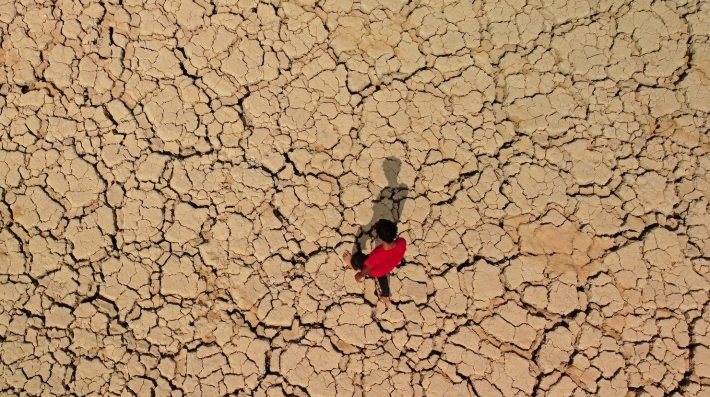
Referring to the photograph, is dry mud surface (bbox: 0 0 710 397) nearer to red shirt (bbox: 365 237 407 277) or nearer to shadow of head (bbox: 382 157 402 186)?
shadow of head (bbox: 382 157 402 186)

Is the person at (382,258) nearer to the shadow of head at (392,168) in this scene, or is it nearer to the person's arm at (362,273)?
the person's arm at (362,273)

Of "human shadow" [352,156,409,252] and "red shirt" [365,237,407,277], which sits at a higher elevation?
"human shadow" [352,156,409,252]

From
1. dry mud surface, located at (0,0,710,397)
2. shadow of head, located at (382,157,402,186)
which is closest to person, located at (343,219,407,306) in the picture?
dry mud surface, located at (0,0,710,397)

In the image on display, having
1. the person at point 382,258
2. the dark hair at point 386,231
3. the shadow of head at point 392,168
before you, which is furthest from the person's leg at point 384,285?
the shadow of head at point 392,168

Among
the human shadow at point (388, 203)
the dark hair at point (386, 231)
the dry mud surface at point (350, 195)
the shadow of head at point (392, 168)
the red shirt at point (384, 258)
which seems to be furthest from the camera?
the shadow of head at point (392, 168)

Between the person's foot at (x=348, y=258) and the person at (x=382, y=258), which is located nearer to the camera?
the person at (x=382, y=258)

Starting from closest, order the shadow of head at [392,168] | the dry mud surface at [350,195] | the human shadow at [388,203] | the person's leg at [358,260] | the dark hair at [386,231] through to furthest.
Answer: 1. the dark hair at [386,231]
2. the person's leg at [358,260]
3. the dry mud surface at [350,195]
4. the human shadow at [388,203]
5. the shadow of head at [392,168]

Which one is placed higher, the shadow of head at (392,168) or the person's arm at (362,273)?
the shadow of head at (392,168)

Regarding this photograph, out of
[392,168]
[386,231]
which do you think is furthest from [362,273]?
[392,168]
